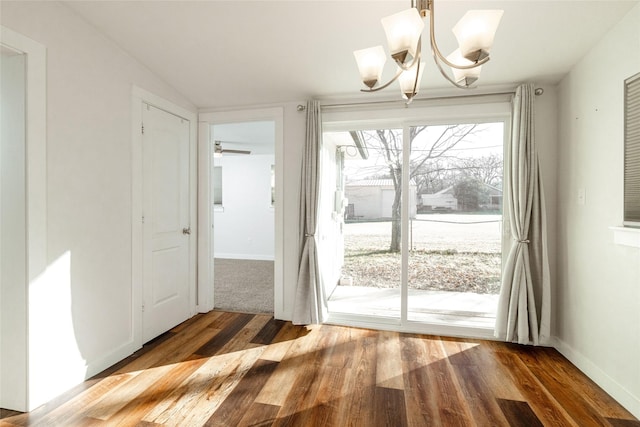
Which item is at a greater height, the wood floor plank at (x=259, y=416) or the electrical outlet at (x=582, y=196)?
the electrical outlet at (x=582, y=196)

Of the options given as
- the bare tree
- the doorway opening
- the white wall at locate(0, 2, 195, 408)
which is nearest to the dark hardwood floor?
the white wall at locate(0, 2, 195, 408)

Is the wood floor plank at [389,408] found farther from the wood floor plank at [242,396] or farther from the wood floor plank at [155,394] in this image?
the wood floor plank at [155,394]

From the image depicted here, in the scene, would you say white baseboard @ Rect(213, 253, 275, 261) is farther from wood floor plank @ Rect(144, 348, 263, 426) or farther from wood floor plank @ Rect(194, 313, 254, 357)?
wood floor plank @ Rect(144, 348, 263, 426)

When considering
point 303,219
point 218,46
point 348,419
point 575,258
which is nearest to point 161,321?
point 303,219

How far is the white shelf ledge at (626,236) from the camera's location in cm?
174

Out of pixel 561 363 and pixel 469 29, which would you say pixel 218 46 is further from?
pixel 561 363

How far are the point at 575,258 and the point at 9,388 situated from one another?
4.01 metres

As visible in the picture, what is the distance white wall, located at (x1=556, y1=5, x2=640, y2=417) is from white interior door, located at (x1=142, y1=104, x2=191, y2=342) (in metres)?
3.51

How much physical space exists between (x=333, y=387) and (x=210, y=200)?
2.31 m

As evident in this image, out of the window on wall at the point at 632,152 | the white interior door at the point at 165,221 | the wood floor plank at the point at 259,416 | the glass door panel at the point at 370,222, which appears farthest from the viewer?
the glass door panel at the point at 370,222

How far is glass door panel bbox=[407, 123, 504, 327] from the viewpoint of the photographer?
2867 mm

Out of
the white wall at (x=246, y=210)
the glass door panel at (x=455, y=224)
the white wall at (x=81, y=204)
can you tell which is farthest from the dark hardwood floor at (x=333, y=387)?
the white wall at (x=246, y=210)

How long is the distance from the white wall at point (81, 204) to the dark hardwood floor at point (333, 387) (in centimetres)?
25

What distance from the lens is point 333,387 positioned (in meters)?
2.02
